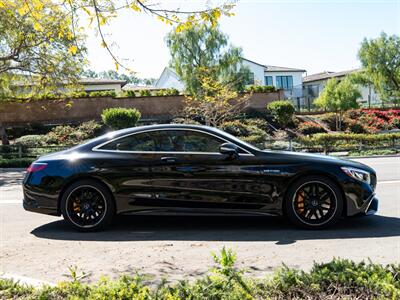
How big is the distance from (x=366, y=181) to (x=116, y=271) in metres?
3.53

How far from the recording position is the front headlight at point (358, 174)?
5.91 metres

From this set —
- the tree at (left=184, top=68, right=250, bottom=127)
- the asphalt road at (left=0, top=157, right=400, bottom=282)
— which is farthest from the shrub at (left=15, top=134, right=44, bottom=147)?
the asphalt road at (left=0, top=157, right=400, bottom=282)

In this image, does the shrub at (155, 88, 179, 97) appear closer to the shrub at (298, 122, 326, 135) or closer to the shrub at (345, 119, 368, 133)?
the shrub at (298, 122, 326, 135)

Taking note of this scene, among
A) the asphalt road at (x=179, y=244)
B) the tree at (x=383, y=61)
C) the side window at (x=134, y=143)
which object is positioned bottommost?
the asphalt road at (x=179, y=244)

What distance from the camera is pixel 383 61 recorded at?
143ft

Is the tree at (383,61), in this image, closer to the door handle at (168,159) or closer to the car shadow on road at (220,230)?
the car shadow on road at (220,230)

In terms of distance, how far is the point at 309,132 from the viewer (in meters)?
33.4

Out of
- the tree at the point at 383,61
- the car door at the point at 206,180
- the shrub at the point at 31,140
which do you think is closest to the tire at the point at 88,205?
the car door at the point at 206,180

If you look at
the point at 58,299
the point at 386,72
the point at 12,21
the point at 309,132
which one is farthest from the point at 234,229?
the point at 386,72

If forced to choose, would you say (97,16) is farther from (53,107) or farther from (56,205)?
(53,107)

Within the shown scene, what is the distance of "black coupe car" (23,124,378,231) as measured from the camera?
5883 millimetres

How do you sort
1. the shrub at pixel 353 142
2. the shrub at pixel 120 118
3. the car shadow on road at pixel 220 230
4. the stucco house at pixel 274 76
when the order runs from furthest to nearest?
the stucco house at pixel 274 76
the shrub at pixel 120 118
the shrub at pixel 353 142
the car shadow on road at pixel 220 230

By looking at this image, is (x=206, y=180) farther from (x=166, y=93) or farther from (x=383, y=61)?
(x=383, y=61)

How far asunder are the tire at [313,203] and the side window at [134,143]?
80.4 inches
